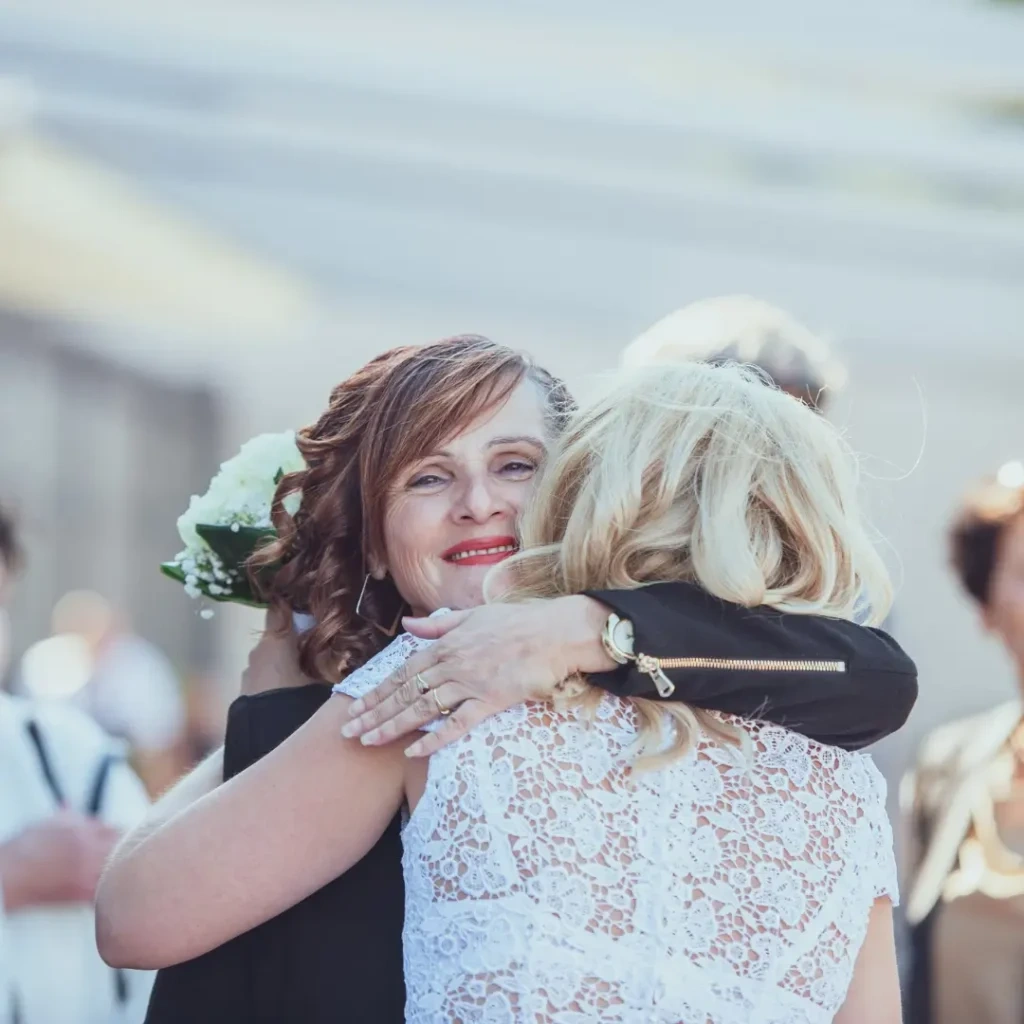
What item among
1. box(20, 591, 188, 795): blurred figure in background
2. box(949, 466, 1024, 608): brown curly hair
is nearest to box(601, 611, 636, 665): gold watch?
box(949, 466, 1024, 608): brown curly hair

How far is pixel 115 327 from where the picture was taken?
30.8 ft

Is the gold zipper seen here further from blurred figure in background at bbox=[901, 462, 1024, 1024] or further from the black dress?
blurred figure in background at bbox=[901, 462, 1024, 1024]

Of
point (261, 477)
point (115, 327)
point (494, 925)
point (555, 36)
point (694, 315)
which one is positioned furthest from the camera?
point (115, 327)

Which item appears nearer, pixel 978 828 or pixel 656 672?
pixel 656 672

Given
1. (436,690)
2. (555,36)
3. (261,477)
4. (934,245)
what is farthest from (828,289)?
(436,690)

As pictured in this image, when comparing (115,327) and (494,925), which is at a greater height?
(494,925)

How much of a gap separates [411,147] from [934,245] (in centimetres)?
225

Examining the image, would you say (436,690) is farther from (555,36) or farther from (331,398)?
(555,36)

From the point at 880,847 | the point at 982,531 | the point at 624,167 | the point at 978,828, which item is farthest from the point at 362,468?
the point at 624,167

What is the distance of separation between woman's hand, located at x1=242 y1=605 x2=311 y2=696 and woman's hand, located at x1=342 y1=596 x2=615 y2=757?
2.10 feet

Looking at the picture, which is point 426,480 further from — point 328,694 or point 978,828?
point 978,828

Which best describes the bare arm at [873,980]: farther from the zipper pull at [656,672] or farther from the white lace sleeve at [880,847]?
the zipper pull at [656,672]

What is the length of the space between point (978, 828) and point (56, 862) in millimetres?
1891

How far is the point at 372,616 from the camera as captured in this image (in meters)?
2.07
